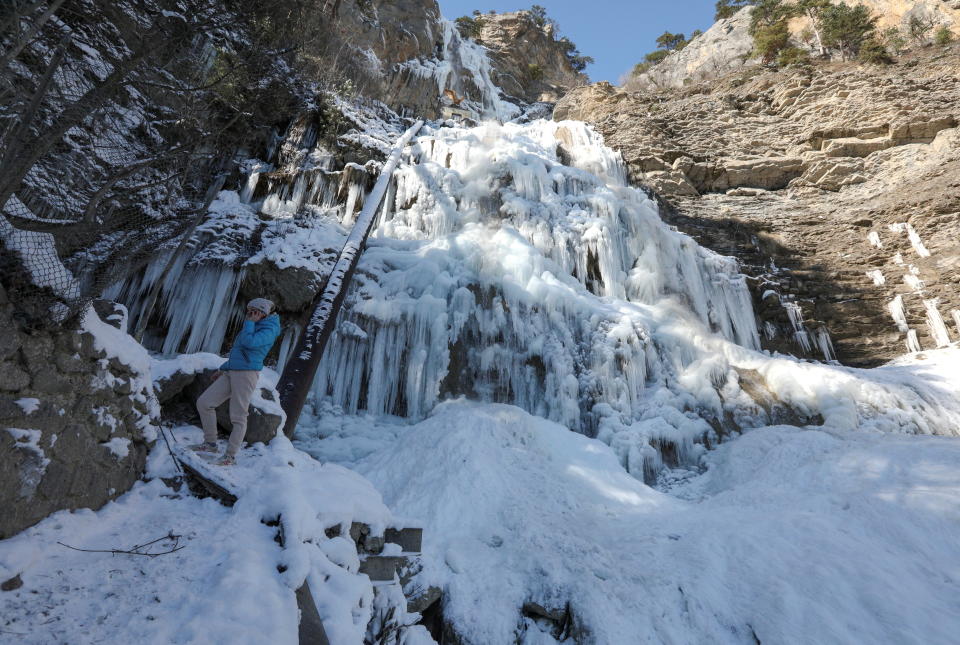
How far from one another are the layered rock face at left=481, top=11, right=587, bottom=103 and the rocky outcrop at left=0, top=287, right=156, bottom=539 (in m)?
29.9

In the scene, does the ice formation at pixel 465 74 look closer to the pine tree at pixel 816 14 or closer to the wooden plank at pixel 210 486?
the pine tree at pixel 816 14

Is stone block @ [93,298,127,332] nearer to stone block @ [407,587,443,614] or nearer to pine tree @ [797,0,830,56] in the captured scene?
stone block @ [407,587,443,614]

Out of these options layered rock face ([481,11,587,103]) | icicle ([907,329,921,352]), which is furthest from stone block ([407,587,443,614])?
layered rock face ([481,11,587,103])

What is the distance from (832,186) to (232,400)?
1754 cm

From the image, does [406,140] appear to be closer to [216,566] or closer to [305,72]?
[305,72]

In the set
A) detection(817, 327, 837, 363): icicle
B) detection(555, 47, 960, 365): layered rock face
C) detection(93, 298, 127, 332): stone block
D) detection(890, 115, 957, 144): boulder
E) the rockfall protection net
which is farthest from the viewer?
detection(890, 115, 957, 144): boulder

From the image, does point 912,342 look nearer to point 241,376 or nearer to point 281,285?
point 241,376

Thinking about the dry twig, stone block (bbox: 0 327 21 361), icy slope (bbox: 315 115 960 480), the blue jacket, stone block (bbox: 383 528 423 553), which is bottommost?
stone block (bbox: 383 528 423 553)

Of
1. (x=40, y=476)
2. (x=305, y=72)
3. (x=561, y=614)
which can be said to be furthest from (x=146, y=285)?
(x=561, y=614)

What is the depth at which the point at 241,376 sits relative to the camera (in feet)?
10.8

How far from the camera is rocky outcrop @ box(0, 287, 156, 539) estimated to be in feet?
6.52

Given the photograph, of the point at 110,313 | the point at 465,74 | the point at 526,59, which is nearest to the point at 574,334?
the point at 110,313

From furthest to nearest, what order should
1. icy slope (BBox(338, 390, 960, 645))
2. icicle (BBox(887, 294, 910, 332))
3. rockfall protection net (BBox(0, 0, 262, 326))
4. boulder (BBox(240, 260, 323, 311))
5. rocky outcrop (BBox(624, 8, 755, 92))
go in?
rocky outcrop (BBox(624, 8, 755, 92))
icicle (BBox(887, 294, 910, 332))
boulder (BBox(240, 260, 323, 311))
icy slope (BBox(338, 390, 960, 645))
rockfall protection net (BBox(0, 0, 262, 326))

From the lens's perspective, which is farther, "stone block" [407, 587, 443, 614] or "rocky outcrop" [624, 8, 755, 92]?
"rocky outcrop" [624, 8, 755, 92]
